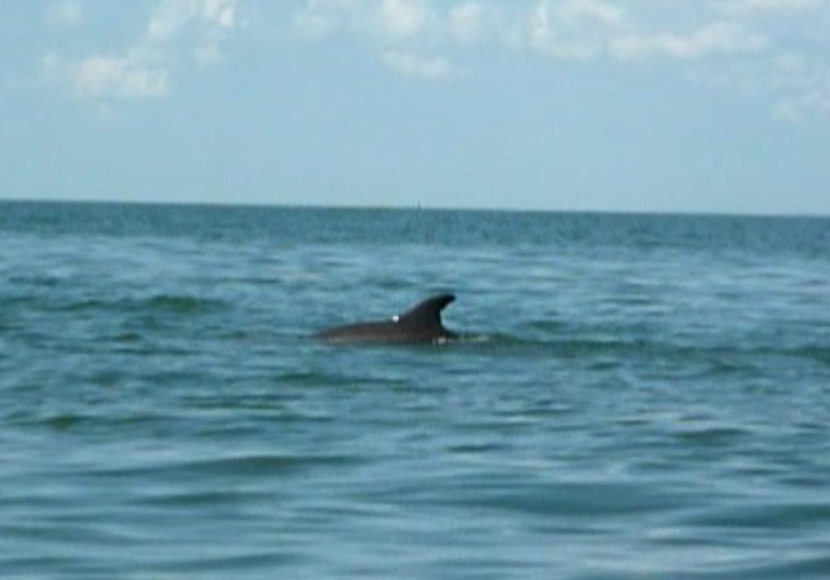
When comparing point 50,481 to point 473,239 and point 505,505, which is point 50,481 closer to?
point 505,505

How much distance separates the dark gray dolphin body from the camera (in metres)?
26.6

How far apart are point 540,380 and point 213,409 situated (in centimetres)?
399

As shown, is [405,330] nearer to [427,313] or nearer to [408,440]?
[427,313]

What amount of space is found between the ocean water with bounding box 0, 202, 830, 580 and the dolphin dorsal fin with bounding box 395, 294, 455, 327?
16.0 inches

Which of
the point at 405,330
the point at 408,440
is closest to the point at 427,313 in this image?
the point at 405,330

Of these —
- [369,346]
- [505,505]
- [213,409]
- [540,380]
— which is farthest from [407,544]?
[369,346]

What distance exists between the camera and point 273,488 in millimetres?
15578

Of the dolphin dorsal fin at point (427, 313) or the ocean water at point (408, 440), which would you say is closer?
the ocean water at point (408, 440)

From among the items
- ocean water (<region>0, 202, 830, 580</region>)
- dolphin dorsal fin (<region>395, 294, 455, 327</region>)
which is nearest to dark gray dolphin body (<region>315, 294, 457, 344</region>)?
dolphin dorsal fin (<region>395, 294, 455, 327</region>)

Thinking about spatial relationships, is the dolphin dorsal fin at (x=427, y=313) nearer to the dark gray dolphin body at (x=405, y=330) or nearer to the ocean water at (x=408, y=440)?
the dark gray dolphin body at (x=405, y=330)

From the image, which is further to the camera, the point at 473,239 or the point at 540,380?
the point at 473,239

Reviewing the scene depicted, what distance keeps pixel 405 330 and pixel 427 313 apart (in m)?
0.32

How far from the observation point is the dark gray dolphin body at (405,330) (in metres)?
26.6

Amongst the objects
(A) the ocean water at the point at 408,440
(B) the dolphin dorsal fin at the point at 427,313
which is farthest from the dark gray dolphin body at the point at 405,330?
(A) the ocean water at the point at 408,440
